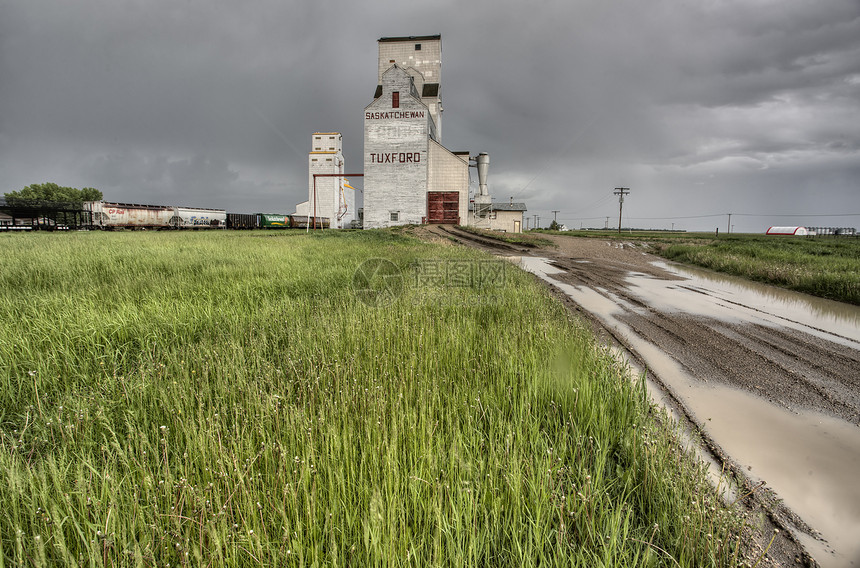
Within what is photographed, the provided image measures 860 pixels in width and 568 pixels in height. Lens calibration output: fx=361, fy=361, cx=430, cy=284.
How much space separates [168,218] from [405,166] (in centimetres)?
2906

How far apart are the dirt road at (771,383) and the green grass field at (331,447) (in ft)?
2.22

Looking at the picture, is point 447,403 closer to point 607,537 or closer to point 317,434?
point 317,434

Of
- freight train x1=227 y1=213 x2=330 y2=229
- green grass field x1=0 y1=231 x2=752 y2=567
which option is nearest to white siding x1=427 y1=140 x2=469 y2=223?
freight train x1=227 y1=213 x2=330 y2=229

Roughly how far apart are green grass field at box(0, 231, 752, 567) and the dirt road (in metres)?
0.68

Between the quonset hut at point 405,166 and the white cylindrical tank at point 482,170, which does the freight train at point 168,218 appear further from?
the white cylindrical tank at point 482,170

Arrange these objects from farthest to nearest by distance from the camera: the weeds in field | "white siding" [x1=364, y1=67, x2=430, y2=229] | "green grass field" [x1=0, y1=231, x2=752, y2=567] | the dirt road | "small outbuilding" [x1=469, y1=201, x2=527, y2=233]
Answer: "small outbuilding" [x1=469, y1=201, x2=527, y2=233] → "white siding" [x1=364, y1=67, x2=430, y2=229] → the weeds in field → the dirt road → "green grass field" [x1=0, y1=231, x2=752, y2=567]

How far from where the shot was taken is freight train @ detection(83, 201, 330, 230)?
36.7 metres

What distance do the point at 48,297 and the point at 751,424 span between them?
9.46m

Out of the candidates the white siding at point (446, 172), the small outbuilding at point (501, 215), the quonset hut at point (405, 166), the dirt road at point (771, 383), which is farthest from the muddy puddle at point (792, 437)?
the small outbuilding at point (501, 215)

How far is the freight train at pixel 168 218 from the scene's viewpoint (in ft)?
120

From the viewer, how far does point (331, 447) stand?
2330 millimetres

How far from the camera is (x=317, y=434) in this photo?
2.61 meters

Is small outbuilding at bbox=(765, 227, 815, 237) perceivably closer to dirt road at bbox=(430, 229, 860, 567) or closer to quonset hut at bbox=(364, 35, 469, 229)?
quonset hut at bbox=(364, 35, 469, 229)

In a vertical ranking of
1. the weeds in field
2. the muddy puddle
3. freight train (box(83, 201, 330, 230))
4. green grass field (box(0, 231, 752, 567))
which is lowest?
the muddy puddle
